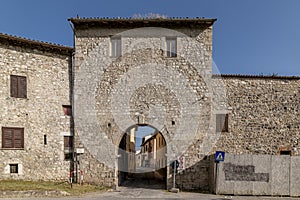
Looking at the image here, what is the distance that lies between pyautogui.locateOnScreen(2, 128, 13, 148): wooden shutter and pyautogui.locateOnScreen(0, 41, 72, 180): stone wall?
26 cm

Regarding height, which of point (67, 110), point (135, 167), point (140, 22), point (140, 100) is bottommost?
point (135, 167)

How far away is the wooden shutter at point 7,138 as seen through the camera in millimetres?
11266

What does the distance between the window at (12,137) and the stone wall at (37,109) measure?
0.67 feet

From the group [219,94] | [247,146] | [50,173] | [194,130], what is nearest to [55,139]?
[50,173]

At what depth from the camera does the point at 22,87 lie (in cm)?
1177

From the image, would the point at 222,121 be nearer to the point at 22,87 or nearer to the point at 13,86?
the point at 22,87

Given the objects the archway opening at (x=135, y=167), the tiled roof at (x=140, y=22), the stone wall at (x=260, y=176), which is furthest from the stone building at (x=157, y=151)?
the tiled roof at (x=140, y=22)

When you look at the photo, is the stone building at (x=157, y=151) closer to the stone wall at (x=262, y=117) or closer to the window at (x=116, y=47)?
the stone wall at (x=262, y=117)

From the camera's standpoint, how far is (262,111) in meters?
12.7

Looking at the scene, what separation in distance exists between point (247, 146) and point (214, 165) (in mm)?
3127

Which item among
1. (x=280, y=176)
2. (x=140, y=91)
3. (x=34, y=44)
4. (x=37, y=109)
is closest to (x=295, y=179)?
(x=280, y=176)

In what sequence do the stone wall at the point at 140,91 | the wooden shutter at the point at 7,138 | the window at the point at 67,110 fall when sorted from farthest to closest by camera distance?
the window at the point at 67,110 → the stone wall at the point at 140,91 → the wooden shutter at the point at 7,138

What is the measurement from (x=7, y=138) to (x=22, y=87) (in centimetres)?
282

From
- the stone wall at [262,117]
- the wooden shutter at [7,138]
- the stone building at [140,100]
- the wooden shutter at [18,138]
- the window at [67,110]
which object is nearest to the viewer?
the wooden shutter at [7,138]
